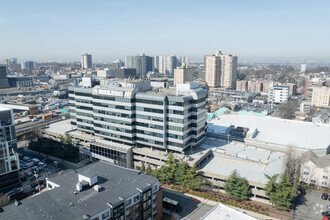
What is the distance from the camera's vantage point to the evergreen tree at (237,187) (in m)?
57.5

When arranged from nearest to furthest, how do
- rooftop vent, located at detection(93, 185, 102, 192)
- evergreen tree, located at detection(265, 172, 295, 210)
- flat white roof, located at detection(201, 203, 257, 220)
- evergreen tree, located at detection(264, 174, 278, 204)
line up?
flat white roof, located at detection(201, 203, 257, 220)
rooftop vent, located at detection(93, 185, 102, 192)
evergreen tree, located at detection(265, 172, 295, 210)
evergreen tree, located at detection(264, 174, 278, 204)

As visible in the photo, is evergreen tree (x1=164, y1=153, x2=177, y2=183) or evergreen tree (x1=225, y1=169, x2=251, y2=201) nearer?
evergreen tree (x1=225, y1=169, x2=251, y2=201)

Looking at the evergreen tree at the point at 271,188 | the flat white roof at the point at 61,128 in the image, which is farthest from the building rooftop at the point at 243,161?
the flat white roof at the point at 61,128

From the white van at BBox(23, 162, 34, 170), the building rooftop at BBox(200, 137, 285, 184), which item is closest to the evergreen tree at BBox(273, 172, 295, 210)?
the building rooftop at BBox(200, 137, 285, 184)

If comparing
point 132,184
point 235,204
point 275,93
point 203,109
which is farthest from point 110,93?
point 275,93

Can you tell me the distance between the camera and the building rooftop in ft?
211

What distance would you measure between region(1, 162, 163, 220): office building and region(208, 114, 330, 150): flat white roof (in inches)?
1952

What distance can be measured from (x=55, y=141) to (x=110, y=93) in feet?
109

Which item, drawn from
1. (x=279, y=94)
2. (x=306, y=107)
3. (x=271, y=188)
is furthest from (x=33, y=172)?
(x=279, y=94)

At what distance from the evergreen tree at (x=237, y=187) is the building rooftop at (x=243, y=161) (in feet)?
11.2

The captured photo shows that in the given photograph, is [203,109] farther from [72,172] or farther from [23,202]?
[23,202]

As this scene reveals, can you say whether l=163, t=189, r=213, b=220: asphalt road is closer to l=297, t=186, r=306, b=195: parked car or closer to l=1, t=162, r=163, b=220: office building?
l=1, t=162, r=163, b=220: office building

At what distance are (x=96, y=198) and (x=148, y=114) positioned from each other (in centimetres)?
3361

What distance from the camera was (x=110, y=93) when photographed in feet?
252
